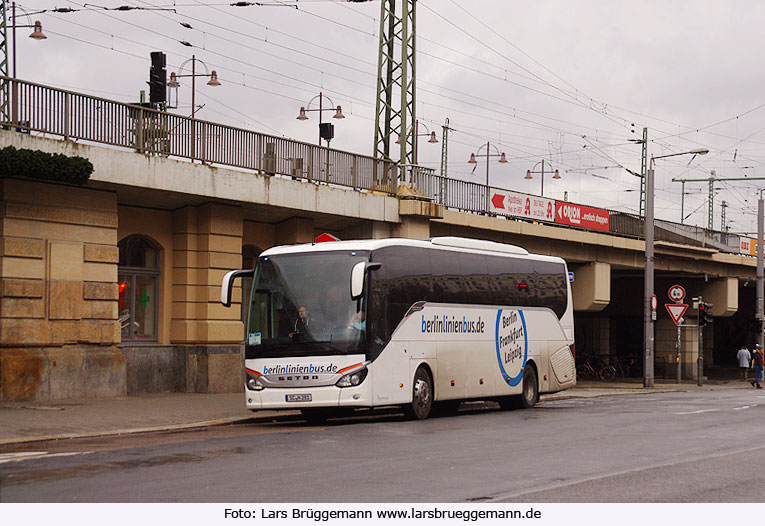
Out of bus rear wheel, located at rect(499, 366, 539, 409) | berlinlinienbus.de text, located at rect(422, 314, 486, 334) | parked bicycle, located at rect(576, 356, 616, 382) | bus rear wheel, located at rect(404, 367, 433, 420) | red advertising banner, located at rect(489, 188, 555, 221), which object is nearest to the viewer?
bus rear wheel, located at rect(404, 367, 433, 420)

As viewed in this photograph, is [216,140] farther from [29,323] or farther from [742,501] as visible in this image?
[742,501]

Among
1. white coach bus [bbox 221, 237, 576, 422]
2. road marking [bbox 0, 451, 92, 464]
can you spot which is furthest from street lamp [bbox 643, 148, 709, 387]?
road marking [bbox 0, 451, 92, 464]

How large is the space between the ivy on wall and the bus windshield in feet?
14.9

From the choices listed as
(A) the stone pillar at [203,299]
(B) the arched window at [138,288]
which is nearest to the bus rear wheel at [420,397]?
(A) the stone pillar at [203,299]

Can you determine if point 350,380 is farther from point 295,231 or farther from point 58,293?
point 295,231

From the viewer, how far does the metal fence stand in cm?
2320

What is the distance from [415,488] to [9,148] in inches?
537

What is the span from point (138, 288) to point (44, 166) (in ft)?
20.0

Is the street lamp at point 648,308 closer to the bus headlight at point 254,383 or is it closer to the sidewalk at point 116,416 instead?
the sidewalk at point 116,416

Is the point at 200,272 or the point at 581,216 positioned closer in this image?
the point at 200,272

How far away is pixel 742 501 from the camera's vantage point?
10273 millimetres

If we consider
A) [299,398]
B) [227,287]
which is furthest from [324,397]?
[227,287]

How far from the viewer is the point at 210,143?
27234 mm
